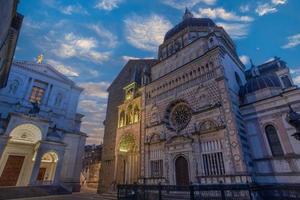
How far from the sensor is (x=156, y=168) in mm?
17062

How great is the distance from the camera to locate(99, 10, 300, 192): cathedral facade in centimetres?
1253

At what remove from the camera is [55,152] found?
21625mm

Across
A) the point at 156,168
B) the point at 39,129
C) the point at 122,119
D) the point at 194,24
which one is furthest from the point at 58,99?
the point at 194,24

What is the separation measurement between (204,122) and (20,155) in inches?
902

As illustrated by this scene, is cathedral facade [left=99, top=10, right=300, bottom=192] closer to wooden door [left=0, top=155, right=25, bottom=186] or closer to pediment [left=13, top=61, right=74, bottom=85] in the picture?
wooden door [left=0, top=155, right=25, bottom=186]

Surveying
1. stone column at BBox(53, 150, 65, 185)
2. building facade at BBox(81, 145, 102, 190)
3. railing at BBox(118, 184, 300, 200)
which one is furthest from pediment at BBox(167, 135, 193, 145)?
building facade at BBox(81, 145, 102, 190)

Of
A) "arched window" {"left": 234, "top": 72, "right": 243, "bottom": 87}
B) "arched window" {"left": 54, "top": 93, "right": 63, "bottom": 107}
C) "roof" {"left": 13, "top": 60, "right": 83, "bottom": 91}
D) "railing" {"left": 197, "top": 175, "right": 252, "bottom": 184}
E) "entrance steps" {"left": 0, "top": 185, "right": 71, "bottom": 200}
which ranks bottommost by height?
"entrance steps" {"left": 0, "top": 185, "right": 71, "bottom": 200}

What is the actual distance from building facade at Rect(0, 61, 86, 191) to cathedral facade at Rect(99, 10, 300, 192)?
238 inches

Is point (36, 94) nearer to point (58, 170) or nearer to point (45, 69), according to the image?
point (45, 69)

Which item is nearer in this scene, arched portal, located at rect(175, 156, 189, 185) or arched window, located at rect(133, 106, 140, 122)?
arched portal, located at rect(175, 156, 189, 185)

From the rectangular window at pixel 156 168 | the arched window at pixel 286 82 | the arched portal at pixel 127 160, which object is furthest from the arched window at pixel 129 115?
the arched window at pixel 286 82

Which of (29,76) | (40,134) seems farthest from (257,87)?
(29,76)

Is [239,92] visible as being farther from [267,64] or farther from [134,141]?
[134,141]

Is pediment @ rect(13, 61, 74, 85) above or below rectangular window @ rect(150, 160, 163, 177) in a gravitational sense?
above
